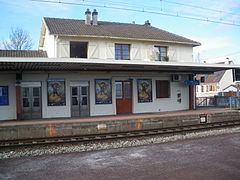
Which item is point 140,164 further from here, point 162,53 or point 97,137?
point 162,53

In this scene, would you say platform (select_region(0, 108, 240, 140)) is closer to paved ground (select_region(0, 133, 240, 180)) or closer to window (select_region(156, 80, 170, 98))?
paved ground (select_region(0, 133, 240, 180))

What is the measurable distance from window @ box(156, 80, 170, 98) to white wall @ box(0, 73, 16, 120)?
31.2 ft

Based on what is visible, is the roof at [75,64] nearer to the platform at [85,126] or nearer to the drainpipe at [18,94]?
the drainpipe at [18,94]

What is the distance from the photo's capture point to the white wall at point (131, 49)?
15742mm

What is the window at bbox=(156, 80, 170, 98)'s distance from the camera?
1720cm

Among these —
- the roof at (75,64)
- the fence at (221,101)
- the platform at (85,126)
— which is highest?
the roof at (75,64)

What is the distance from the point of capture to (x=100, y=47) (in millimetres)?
16656

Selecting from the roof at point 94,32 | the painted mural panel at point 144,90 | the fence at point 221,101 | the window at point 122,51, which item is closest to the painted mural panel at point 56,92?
the roof at point 94,32

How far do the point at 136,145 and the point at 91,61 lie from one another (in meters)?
5.08

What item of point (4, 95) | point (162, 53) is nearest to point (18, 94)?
point (4, 95)

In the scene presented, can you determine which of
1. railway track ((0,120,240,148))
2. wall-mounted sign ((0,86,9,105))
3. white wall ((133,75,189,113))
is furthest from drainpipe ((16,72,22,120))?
white wall ((133,75,189,113))

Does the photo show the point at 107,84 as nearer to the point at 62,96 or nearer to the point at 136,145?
the point at 62,96

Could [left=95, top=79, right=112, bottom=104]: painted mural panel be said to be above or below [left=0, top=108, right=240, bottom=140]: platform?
above

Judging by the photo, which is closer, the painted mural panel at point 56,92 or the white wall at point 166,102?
the painted mural panel at point 56,92
